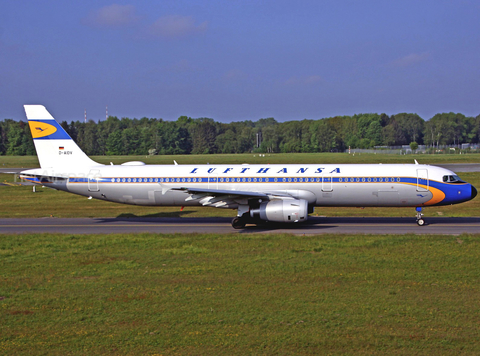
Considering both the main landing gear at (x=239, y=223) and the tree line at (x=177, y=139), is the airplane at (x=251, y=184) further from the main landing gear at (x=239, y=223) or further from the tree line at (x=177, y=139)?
the tree line at (x=177, y=139)

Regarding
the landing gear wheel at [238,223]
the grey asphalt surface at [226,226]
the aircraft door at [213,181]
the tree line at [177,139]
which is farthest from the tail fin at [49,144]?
the tree line at [177,139]

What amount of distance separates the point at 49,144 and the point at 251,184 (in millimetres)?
14208

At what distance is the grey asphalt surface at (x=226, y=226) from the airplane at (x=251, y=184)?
1.16 metres

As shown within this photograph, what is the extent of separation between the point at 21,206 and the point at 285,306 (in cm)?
3486

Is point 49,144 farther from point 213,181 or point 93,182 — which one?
point 213,181

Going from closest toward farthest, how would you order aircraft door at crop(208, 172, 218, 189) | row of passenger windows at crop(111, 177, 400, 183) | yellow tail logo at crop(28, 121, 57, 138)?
row of passenger windows at crop(111, 177, 400, 183)
aircraft door at crop(208, 172, 218, 189)
yellow tail logo at crop(28, 121, 57, 138)

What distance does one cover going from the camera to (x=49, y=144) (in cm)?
3225

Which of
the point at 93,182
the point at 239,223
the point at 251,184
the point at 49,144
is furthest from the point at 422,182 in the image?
the point at 49,144

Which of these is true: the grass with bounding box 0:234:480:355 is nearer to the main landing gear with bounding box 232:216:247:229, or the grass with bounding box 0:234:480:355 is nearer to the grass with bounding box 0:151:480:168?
the main landing gear with bounding box 232:216:247:229

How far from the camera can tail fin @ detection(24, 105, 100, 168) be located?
32.1 metres

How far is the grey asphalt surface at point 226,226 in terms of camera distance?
27.1 meters

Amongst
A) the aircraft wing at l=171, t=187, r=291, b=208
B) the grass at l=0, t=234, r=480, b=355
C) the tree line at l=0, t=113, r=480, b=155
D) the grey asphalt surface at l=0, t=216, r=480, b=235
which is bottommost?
the grass at l=0, t=234, r=480, b=355

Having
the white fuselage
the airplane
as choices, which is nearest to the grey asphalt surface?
the airplane

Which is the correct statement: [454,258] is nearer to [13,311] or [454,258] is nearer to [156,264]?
[156,264]
